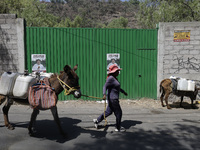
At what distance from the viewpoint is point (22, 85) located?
A: 189 inches

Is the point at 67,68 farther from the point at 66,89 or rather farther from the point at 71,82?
the point at 66,89

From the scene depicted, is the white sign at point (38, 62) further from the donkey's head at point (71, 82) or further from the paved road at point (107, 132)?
the donkey's head at point (71, 82)

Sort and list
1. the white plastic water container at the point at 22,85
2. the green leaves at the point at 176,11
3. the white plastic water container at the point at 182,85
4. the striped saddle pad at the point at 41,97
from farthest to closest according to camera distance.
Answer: the green leaves at the point at 176,11
the white plastic water container at the point at 182,85
the white plastic water container at the point at 22,85
the striped saddle pad at the point at 41,97

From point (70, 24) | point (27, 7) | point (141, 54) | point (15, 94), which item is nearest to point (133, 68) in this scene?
point (141, 54)

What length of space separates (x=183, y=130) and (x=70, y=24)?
39.1m

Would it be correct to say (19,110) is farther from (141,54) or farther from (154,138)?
(141,54)

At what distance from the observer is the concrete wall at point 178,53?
928cm

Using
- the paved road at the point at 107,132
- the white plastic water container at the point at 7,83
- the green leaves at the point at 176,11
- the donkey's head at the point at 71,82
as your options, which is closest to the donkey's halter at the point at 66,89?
the donkey's head at the point at 71,82

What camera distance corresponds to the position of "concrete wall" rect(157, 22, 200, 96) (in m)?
9.28

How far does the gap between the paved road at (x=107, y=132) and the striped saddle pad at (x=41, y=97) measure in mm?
913

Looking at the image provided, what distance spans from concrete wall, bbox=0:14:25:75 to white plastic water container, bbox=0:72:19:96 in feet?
12.4

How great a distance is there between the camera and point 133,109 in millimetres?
8117

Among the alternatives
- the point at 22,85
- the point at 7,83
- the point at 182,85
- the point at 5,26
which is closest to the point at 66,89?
the point at 22,85

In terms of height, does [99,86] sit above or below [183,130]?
above
